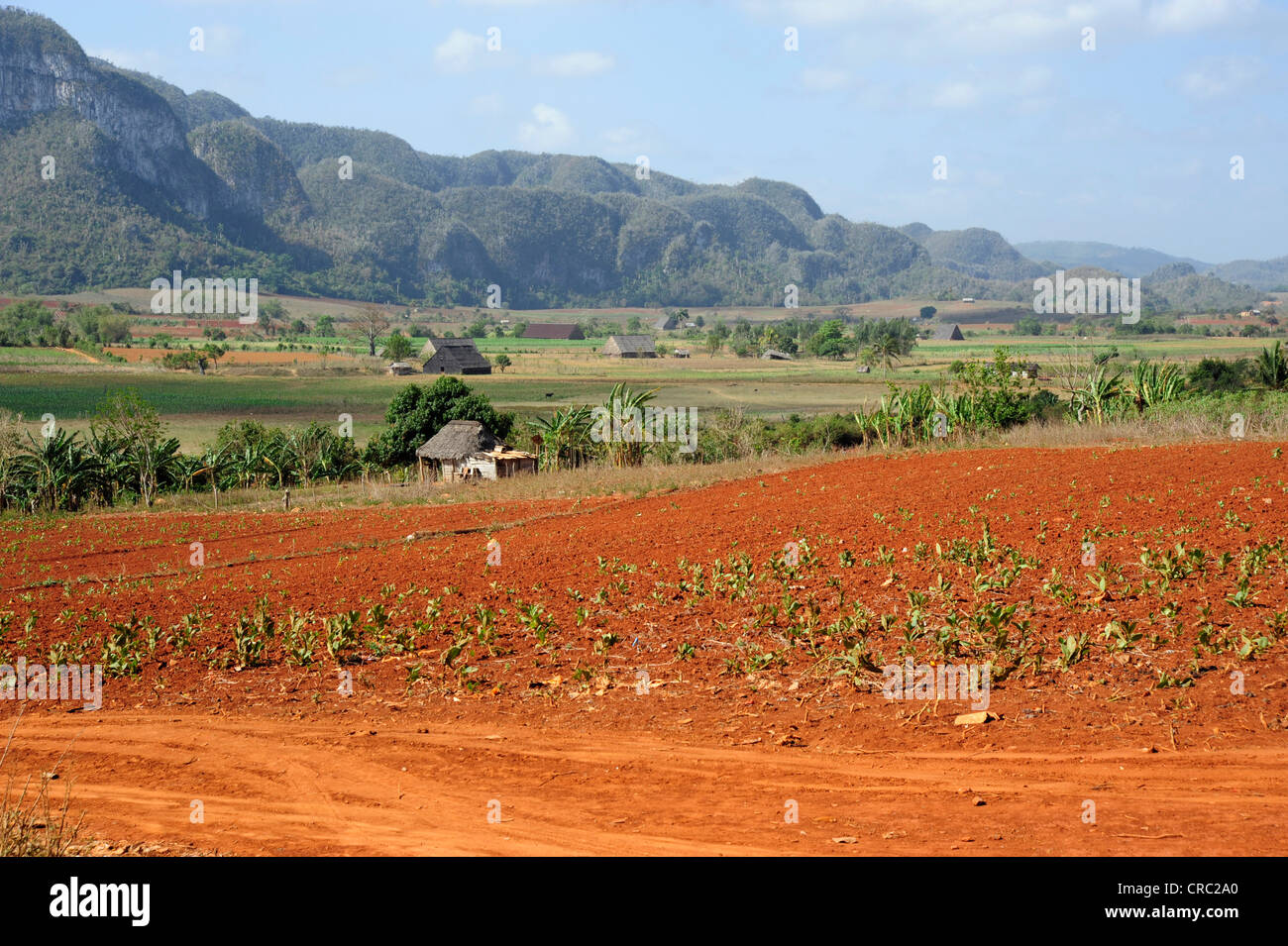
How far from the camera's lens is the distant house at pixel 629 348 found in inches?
4119

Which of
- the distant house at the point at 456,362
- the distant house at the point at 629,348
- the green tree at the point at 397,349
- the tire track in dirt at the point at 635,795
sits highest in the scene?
the distant house at the point at 629,348

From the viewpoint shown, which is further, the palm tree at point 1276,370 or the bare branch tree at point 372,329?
the bare branch tree at point 372,329

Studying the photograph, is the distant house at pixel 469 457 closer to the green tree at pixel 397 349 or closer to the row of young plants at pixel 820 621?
the row of young plants at pixel 820 621

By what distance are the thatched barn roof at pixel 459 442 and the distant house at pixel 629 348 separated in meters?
70.8

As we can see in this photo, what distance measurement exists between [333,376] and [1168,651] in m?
77.7

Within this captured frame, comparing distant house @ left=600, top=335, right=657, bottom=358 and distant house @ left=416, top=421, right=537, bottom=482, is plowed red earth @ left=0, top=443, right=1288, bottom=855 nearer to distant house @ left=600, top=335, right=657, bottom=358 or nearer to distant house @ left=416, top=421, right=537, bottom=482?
distant house @ left=416, top=421, right=537, bottom=482

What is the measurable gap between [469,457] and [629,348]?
241 ft

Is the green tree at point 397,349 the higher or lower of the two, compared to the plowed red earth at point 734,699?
higher

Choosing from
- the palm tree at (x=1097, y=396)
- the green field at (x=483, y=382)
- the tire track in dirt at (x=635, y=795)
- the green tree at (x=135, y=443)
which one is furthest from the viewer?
the green field at (x=483, y=382)

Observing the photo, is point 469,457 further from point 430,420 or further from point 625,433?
point 625,433
